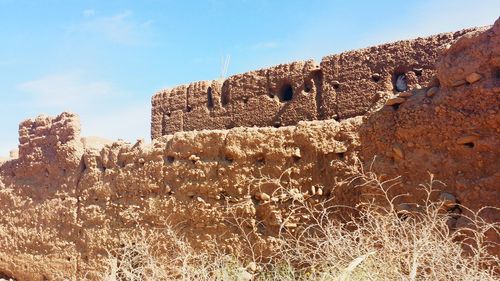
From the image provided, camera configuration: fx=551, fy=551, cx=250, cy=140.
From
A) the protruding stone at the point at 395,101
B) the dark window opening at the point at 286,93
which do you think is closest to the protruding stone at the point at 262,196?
the protruding stone at the point at 395,101

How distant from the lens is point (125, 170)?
7.34 metres

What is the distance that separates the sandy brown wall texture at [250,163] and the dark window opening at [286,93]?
163 millimetres

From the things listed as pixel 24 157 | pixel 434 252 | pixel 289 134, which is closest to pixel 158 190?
pixel 289 134

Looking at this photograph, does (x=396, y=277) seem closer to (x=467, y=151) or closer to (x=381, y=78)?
(x=467, y=151)

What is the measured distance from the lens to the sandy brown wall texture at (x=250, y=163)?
13.6 ft

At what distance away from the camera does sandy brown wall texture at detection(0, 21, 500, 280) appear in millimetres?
4137

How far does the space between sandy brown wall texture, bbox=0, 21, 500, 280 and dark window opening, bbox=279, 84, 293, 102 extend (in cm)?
16

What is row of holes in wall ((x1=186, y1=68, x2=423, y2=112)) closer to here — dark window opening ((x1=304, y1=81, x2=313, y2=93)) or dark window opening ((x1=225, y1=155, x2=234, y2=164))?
dark window opening ((x1=304, y1=81, x2=313, y2=93))

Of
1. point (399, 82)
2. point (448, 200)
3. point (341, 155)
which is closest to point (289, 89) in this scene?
point (399, 82)

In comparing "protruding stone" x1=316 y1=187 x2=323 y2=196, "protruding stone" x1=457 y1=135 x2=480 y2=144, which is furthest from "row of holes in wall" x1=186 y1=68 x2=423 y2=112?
"protruding stone" x1=457 y1=135 x2=480 y2=144

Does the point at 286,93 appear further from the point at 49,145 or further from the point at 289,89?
the point at 49,145

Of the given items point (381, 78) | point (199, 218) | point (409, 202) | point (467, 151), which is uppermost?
point (381, 78)

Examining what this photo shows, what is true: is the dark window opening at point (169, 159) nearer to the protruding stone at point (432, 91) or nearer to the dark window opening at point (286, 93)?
the dark window opening at point (286, 93)

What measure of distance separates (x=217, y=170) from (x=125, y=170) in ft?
5.42
